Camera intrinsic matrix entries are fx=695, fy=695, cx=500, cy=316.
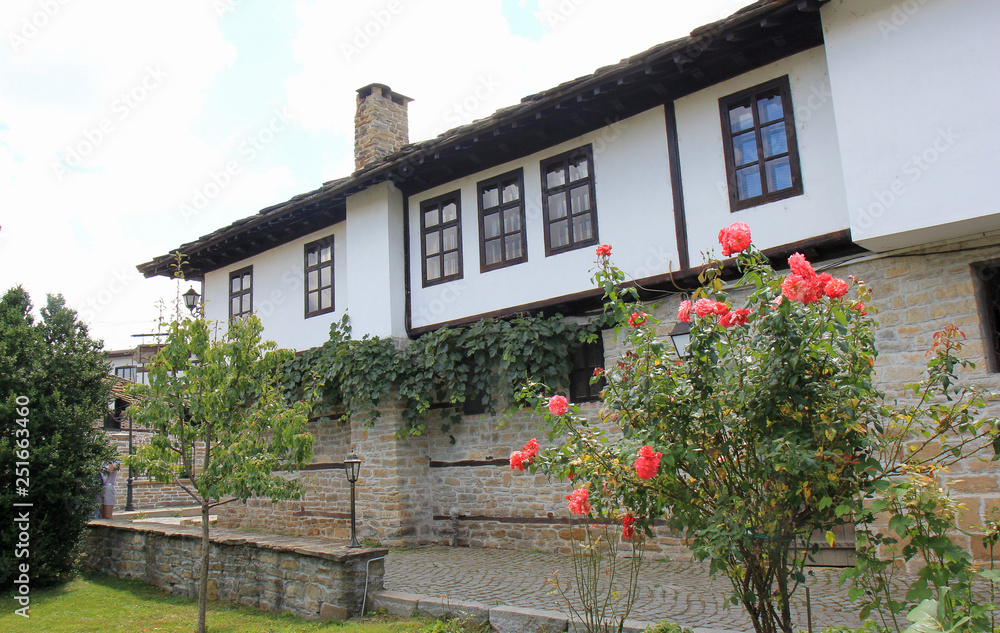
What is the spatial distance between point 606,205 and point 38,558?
25.8 ft

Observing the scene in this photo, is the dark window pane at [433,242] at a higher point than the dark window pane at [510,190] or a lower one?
lower

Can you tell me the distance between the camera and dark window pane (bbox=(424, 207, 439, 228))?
9.73m

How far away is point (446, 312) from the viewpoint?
9.28 metres

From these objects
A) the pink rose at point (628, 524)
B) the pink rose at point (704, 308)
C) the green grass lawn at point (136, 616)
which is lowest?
the green grass lawn at point (136, 616)

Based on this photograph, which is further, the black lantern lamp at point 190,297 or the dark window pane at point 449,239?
the black lantern lamp at point 190,297

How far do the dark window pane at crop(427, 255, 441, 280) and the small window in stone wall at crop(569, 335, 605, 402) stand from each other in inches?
92.7

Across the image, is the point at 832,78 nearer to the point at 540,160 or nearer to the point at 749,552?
the point at 540,160

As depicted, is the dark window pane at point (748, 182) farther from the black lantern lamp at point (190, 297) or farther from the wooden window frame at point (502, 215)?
the black lantern lamp at point (190, 297)

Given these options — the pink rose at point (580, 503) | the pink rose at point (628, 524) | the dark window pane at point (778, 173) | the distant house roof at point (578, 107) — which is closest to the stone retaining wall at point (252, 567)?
the pink rose at point (580, 503)

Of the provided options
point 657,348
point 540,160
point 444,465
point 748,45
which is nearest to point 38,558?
point 444,465

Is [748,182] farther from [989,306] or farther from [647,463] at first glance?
[647,463]

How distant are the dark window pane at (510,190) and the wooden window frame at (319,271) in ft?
10.9

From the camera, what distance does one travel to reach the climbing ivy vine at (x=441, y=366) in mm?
8031

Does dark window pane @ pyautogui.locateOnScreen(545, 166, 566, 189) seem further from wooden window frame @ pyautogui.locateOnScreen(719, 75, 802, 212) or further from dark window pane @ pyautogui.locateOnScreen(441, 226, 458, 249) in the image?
wooden window frame @ pyautogui.locateOnScreen(719, 75, 802, 212)
